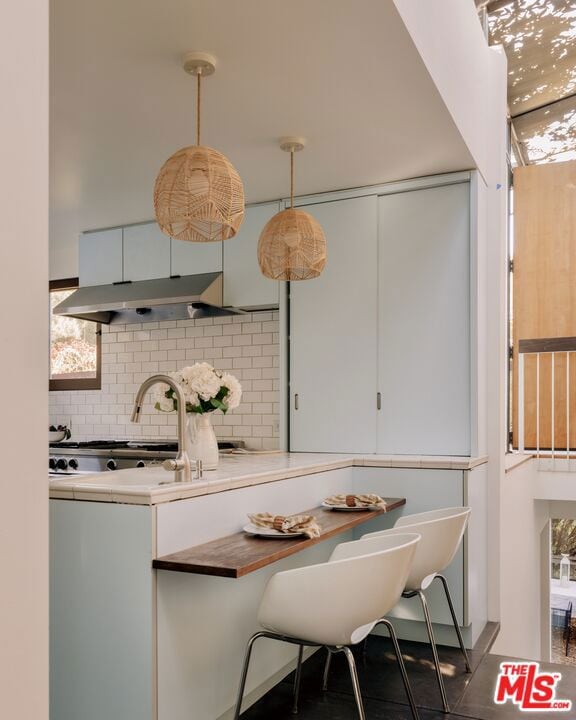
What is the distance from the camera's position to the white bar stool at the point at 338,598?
2.09 meters

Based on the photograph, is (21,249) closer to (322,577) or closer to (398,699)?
(322,577)

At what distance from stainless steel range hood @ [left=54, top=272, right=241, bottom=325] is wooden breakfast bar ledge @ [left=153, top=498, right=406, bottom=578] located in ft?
7.11

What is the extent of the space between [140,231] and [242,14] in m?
2.80

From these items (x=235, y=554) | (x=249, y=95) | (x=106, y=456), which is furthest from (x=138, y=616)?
(x=106, y=456)

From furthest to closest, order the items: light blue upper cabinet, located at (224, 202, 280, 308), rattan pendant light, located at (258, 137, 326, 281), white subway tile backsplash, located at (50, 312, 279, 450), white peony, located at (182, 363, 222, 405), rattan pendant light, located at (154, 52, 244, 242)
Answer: white subway tile backsplash, located at (50, 312, 279, 450) < light blue upper cabinet, located at (224, 202, 280, 308) < rattan pendant light, located at (258, 137, 326, 281) < white peony, located at (182, 363, 222, 405) < rattan pendant light, located at (154, 52, 244, 242)

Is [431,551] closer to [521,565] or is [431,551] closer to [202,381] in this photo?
[202,381]

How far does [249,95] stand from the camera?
115 inches

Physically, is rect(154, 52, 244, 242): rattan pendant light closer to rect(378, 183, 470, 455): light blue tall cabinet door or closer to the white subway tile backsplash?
rect(378, 183, 470, 455): light blue tall cabinet door

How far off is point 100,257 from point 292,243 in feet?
7.54

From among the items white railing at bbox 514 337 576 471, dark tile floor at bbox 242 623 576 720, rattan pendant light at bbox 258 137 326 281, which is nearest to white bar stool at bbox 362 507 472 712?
dark tile floor at bbox 242 623 576 720

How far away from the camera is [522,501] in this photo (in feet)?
16.8

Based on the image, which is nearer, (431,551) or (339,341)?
(431,551)

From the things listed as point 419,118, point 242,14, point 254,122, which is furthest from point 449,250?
point 242,14

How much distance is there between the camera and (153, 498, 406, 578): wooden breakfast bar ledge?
204cm
